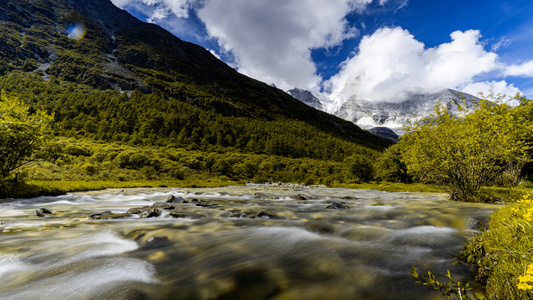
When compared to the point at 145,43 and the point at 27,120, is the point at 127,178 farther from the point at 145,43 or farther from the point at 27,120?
the point at 145,43

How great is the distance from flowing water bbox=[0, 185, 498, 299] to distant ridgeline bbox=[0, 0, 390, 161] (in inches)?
1603

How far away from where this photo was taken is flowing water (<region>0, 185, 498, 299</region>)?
3.94 meters

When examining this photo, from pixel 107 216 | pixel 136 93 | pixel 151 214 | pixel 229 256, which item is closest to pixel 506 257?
pixel 229 256

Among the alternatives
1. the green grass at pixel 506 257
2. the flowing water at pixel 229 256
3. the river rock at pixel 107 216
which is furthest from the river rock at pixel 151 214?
the green grass at pixel 506 257

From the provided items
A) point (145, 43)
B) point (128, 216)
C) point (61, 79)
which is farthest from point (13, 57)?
point (128, 216)

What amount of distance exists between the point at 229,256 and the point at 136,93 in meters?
119

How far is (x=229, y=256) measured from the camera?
18.1 feet

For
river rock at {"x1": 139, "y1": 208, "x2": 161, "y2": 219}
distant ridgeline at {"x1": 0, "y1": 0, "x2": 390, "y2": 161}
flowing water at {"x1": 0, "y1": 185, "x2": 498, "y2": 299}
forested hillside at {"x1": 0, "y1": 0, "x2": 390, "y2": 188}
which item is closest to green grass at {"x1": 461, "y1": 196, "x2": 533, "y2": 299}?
flowing water at {"x1": 0, "y1": 185, "x2": 498, "y2": 299}

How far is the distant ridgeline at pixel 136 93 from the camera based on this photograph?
78250 millimetres

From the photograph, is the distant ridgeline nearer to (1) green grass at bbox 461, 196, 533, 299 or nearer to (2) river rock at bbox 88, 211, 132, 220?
(2) river rock at bbox 88, 211, 132, 220

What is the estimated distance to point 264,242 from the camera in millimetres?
6703

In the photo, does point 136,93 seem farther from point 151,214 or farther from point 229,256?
point 229,256

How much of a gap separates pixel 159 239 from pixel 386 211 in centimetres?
919

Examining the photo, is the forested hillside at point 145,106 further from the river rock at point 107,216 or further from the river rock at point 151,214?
the river rock at point 151,214
